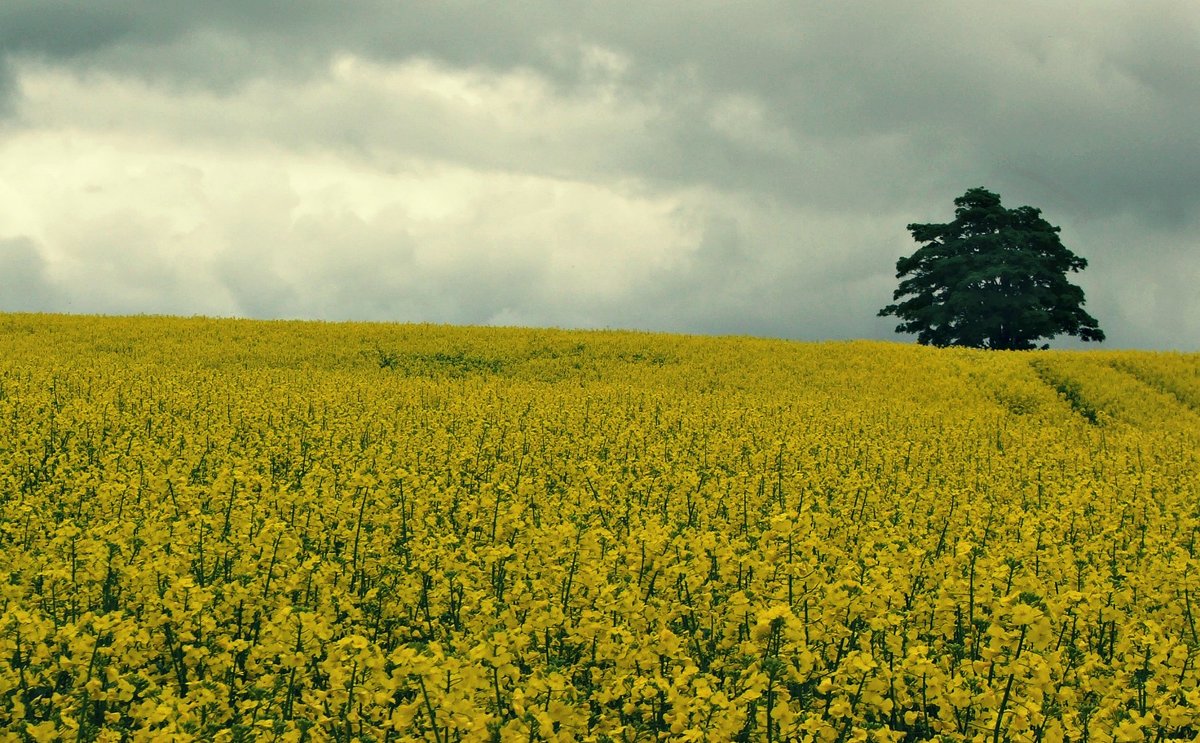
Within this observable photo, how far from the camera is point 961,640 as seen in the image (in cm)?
645

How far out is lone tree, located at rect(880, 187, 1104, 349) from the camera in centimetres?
5197

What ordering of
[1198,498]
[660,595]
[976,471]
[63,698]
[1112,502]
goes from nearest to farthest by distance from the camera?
1. [63,698]
2. [660,595]
3. [1112,502]
4. [1198,498]
5. [976,471]

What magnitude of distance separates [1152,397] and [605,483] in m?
26.1

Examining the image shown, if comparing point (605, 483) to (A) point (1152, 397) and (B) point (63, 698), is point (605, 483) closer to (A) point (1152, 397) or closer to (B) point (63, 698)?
(B) point (63, 698)

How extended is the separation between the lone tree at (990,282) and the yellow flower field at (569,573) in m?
31.2

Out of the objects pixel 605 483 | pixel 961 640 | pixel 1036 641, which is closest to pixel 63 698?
pixel 1036 641

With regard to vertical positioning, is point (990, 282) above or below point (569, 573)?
above

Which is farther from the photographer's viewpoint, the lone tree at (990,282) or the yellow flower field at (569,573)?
the lone tree at (990,282)

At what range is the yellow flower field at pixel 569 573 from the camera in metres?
4.89

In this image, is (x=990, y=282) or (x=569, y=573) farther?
(x=990, y=282)

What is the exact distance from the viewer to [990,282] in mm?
52625

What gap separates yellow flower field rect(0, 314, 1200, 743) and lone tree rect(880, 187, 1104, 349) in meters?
31.2

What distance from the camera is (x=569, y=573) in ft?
22.5

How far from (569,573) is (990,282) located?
51.0m
